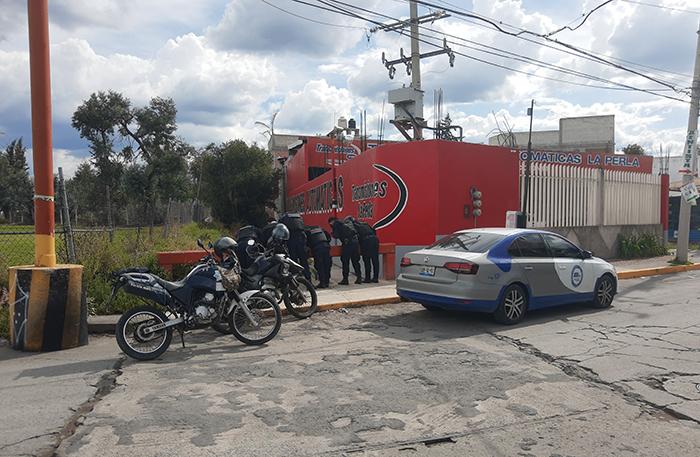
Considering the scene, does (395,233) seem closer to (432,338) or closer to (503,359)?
(432,338)

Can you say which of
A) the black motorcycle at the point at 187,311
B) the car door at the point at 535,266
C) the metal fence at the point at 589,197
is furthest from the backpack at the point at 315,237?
the metal fence at the point at 589,197

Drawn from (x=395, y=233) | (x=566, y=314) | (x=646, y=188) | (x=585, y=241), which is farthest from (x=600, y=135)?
(x=566, y=314)

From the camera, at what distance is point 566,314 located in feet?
30.0

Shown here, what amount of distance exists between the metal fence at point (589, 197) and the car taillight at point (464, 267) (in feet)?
30.0

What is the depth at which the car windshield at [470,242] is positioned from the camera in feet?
27.4

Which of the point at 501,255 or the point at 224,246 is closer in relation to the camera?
the point at 224,246

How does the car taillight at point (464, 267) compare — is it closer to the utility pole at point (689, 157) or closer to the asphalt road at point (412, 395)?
the asphalt road at point (412, 395)

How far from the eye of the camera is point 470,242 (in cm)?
856

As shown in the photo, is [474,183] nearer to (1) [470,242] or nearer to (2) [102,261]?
(1) [470,242]

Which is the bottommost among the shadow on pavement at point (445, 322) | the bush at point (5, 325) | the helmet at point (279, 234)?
the shadow on pavement at point (445, 322)

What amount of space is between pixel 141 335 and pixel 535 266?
19.1 feet

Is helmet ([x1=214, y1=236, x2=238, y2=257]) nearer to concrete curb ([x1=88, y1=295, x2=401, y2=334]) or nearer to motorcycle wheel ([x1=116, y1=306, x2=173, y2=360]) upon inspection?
motorcycle wheel ([x1=116, y1=306, x2=173, y2=360])

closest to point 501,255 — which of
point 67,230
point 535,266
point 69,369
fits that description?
point 535,266

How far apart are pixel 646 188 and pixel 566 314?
541 inches
